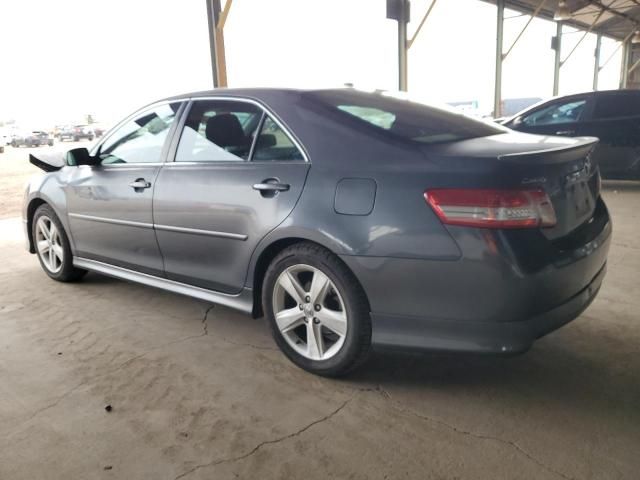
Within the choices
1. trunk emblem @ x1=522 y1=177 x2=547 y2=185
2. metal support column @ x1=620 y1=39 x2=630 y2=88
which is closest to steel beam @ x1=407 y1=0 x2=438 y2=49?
trunk emblem @ x1=522 y1=177 x2=547 y2=185

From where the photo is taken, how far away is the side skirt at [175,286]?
2.69 m

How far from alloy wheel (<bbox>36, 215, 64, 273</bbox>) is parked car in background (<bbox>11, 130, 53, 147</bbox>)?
49.0 feet

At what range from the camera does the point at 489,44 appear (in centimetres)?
1463

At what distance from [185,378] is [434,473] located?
4.17 feet

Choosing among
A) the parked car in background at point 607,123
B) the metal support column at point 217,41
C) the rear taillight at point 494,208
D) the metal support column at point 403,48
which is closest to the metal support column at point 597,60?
the metal support column at point 403,48

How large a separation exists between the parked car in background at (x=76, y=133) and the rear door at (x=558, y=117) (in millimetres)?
11424

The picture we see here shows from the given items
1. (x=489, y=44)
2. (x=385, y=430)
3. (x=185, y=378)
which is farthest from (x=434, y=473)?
(x=489, y=44)

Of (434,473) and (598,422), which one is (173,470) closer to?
(434,473)

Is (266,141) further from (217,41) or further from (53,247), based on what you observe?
(217,41)

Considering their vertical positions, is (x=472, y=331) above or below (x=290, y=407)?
above

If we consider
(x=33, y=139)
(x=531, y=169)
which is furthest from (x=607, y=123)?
(x=33, y=139)

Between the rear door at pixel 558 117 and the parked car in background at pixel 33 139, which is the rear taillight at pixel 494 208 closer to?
the rear door at pixel 558 117

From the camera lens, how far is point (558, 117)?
23.5 ft

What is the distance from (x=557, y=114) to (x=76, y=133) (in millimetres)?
13148
